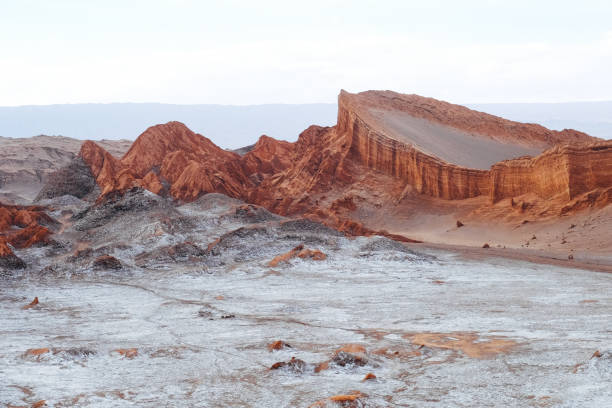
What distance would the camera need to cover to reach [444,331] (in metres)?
14.8

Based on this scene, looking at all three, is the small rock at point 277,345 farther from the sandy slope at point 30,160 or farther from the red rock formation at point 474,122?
the sandy slope at point 30,160

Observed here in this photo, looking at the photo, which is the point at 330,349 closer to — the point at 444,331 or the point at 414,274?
the point at 444,331

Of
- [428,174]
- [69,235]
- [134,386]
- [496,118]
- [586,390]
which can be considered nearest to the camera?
[586,390]

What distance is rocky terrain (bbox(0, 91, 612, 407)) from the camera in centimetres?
1153

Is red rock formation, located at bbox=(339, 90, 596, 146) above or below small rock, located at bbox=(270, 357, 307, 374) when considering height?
above

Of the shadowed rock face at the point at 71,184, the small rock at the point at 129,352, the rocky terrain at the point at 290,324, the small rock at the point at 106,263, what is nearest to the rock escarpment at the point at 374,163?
the shadowed rock face at the point at 71,184

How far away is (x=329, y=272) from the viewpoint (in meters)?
24.4

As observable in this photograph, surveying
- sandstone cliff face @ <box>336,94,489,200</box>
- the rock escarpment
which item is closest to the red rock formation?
the rock escarpment

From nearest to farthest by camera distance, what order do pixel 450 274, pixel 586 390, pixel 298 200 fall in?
1. pixel 586 390
2. pixel 450 274
3. pixel 298 200

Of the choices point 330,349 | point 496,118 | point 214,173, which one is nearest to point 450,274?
point 330,349

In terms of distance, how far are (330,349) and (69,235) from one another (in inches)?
895

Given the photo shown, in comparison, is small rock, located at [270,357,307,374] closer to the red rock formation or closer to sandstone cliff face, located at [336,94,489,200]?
sandstone cliff face, located at [336,94,489,200]

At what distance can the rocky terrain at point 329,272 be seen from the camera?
1153 cm

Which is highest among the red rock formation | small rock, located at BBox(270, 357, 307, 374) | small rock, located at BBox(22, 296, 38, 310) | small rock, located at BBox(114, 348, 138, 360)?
the red rock formation
